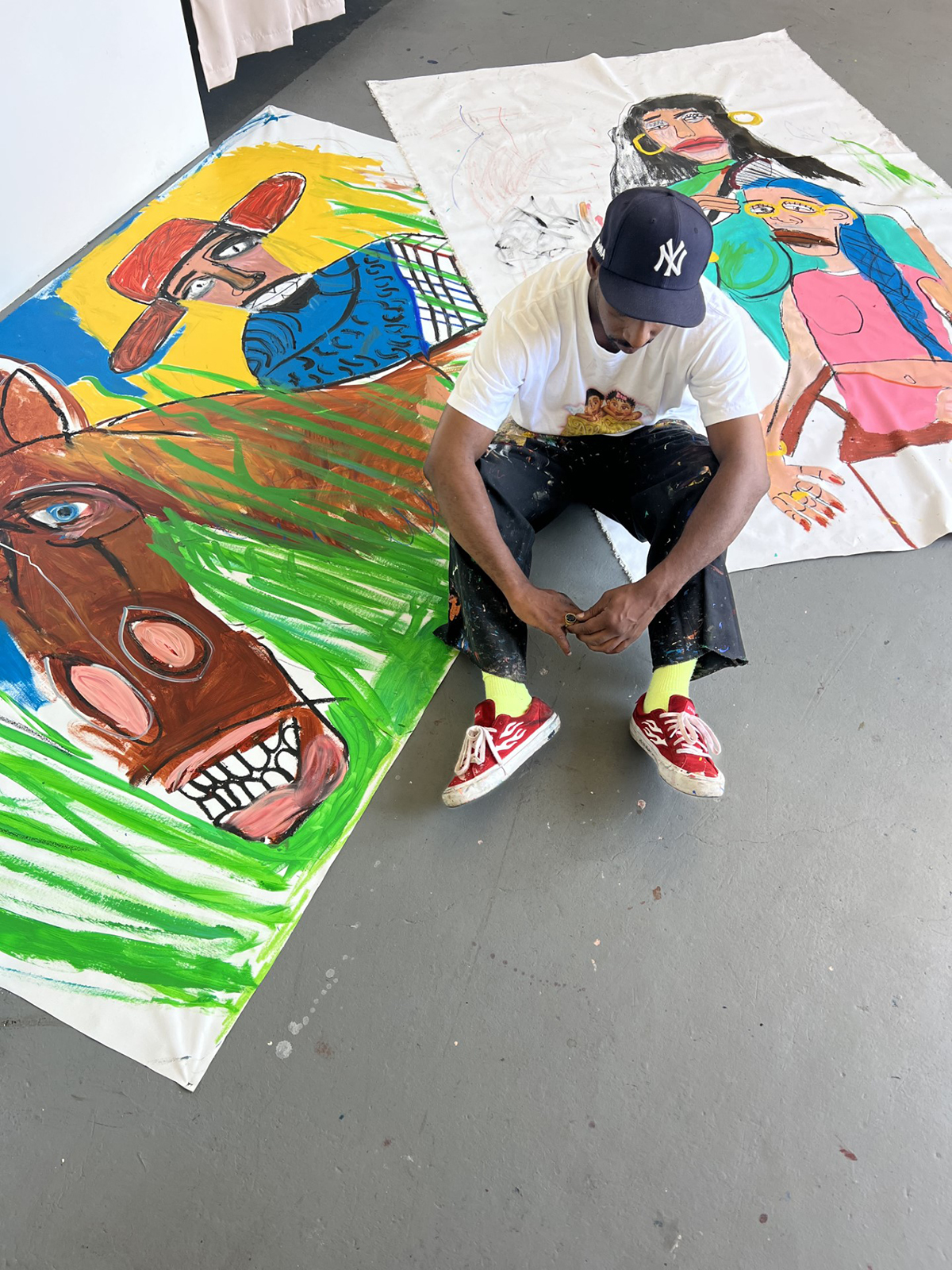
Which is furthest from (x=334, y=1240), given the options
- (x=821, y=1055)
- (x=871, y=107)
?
(x=871, y=107)

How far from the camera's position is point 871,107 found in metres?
2.96

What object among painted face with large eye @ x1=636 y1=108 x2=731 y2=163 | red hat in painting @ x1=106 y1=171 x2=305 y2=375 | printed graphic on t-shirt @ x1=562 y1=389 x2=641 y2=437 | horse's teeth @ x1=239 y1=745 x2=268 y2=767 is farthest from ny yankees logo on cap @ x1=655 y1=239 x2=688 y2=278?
painted face with large eye @ x1=636 y1=108 x2=731 y2=163

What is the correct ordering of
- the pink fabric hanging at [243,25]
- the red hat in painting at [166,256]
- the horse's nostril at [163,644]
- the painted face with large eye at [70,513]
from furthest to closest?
the pink fabric hanging at [243,25] < the red hat in painting at [166,256] < the painted face with large eye at [70,513] < the horse's nostril at [163,644]

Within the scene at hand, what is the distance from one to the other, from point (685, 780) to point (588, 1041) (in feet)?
1.43

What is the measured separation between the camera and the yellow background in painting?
2090 mm

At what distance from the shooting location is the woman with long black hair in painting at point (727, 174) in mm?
2350

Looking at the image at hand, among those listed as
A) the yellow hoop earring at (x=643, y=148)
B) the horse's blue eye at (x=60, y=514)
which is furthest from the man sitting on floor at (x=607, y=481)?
the yellow hoop earring at (x=643, y=148)

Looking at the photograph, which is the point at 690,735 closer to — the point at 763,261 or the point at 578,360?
the point at 578,360

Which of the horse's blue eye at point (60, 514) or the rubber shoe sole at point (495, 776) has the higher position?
the horse's blue eye at point (60, 514)

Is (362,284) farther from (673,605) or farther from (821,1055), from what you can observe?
(821,1055)

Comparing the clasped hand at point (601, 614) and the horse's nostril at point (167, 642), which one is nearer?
the clasped hand at point (601, 614)

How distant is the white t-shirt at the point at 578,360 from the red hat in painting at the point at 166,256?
1.09 m

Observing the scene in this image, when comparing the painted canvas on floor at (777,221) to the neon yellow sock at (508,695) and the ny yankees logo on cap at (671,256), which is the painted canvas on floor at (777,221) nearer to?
the ny yankees logo on cap at (671,256)

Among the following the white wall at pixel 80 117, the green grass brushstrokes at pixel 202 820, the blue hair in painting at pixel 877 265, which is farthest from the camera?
the blue hair in painting at pixel 877 265
